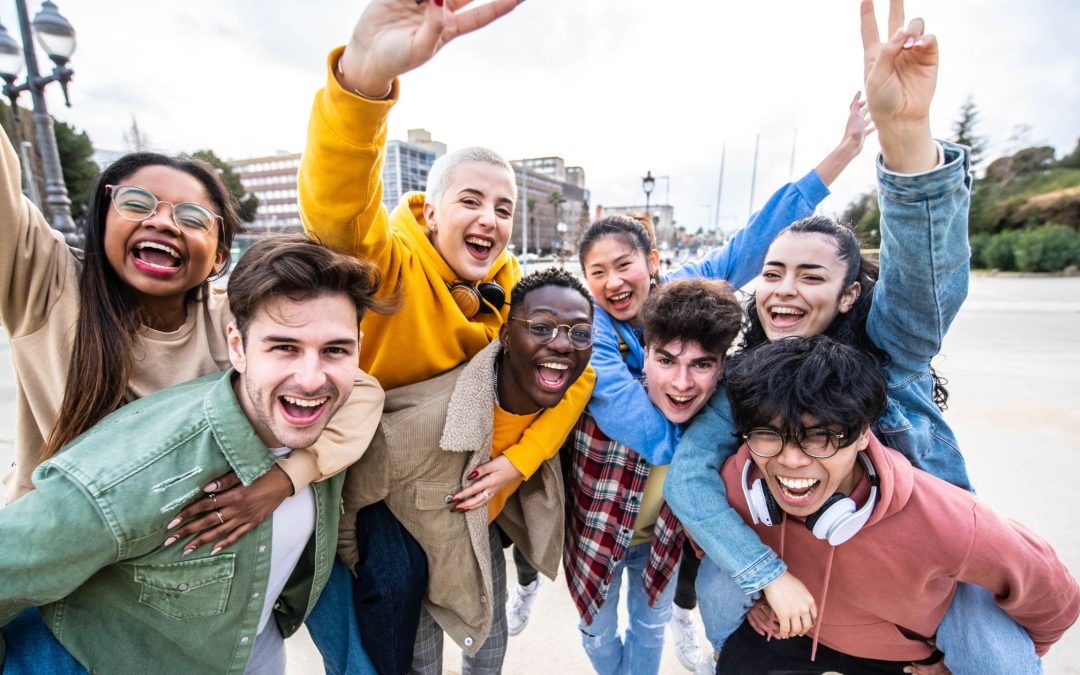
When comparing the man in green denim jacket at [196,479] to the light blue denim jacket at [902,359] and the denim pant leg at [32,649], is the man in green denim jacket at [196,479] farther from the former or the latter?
the light blue denim jacket at [902,359]

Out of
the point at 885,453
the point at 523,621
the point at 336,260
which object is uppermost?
the point at 336,260

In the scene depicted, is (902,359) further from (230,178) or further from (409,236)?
(230,178)

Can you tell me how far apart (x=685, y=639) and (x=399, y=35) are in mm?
2864

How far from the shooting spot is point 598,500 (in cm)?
187

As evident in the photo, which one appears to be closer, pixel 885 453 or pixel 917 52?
pixel 917 52

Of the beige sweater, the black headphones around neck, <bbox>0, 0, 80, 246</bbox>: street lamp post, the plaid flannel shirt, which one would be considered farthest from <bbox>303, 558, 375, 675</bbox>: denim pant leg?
<bbox>0, 0, 80, 246</bbox>: street lamp post

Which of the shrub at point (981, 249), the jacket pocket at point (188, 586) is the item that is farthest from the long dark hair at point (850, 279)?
the shrub at point (981, 249)

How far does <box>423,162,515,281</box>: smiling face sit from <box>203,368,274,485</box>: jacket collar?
983 millimetres

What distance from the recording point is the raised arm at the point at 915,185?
1253mm

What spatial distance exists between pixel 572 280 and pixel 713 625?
57.9 inches

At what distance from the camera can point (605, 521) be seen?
1860 millimetres

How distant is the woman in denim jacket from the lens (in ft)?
4.14

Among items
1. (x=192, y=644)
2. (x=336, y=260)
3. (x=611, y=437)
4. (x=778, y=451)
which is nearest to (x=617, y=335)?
(x=611, y=437)

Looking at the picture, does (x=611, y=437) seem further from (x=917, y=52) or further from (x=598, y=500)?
(x=917, y=52)
